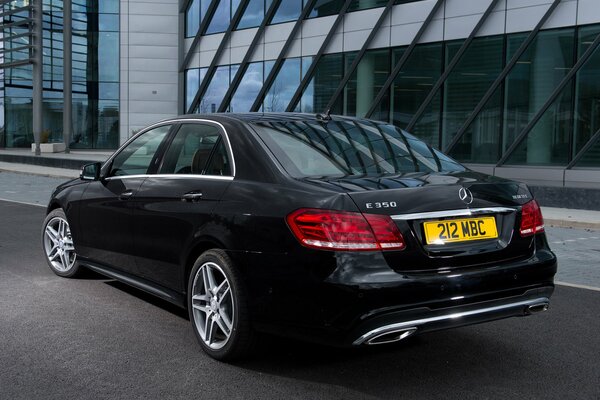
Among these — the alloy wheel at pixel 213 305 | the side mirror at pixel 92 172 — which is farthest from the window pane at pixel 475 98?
the alloy wheel at pixel 213 305

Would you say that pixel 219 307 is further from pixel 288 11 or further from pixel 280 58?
pixel 288 11

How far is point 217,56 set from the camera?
31.4m

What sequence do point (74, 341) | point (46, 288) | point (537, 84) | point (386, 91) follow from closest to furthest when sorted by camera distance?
point (74, 341)
point (46, 288)
point (537, 84)
point (386, 91)

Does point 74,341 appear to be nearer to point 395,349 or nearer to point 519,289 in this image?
point 395,349

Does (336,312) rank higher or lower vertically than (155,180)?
lower

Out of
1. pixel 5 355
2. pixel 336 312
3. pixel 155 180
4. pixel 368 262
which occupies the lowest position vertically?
pixel 5 355

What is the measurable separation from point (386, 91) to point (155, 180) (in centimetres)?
2022

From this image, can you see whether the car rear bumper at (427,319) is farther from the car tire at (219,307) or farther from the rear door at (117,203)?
the rear door at (117,203)

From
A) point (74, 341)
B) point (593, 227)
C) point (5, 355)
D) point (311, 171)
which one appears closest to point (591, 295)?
point (311, 171)

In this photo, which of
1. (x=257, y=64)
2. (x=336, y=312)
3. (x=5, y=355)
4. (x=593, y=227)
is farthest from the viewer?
(x=257, y=64)

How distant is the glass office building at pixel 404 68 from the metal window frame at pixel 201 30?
54 millimetres

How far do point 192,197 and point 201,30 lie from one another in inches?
1178

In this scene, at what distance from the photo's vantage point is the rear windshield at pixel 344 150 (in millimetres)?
4211

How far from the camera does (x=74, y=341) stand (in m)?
4.62
